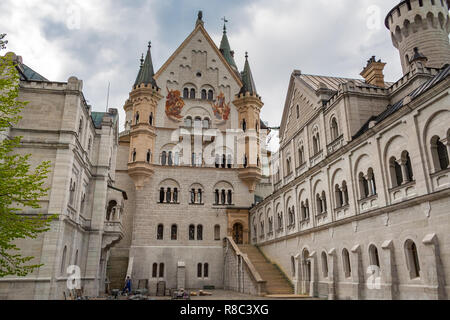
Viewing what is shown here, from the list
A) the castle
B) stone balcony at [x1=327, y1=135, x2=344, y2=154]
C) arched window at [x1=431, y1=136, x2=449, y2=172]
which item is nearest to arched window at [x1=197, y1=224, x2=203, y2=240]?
the castle

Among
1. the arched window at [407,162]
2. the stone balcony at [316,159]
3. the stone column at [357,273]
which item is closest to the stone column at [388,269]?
the stone column at [357,273]

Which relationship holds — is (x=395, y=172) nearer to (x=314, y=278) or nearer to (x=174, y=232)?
(x=314, y=278)

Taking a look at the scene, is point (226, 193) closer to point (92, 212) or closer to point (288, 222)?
point (288, 222)

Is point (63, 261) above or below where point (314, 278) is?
above

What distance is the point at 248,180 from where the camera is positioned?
43750 millimetres

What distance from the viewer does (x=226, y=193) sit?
43469mm

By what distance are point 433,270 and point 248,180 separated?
30088 millimetres

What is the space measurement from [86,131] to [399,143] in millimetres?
23552

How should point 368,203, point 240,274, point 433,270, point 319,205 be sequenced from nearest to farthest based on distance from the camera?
point 433,270, point 368,203, point 319,205, point 240,274

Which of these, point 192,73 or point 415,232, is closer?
point 415,232

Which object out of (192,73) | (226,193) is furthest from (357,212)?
(192,73)

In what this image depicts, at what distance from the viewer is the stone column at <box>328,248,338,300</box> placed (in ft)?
72.2

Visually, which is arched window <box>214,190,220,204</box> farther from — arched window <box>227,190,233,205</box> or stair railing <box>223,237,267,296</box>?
stair railing <box>223,237,267,296</box>

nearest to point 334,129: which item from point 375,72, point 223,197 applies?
point 375,72
